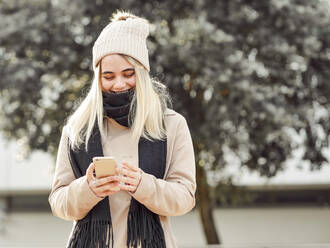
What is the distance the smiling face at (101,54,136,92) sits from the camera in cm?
201

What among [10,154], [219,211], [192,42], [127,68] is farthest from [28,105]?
[219,211]

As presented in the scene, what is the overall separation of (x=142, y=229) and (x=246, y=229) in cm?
1452

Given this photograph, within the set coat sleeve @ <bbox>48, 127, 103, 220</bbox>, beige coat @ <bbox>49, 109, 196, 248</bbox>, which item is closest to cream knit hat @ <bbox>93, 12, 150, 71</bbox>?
beige coat @ <bbox>49, 109, 196, 248</bbox>

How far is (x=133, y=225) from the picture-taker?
6.34 feet

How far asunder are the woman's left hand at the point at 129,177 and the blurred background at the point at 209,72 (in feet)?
→ 16.3

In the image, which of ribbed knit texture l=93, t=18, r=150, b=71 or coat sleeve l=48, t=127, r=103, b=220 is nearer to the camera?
coat sleeve l=48, t=127, r=103, b=220

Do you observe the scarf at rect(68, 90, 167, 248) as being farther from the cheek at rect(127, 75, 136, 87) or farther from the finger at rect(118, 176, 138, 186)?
the finger at rect(118, 176, 138, 186)

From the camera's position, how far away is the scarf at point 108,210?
75.7 inches

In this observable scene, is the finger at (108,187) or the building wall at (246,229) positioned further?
the building wall at (246,229)

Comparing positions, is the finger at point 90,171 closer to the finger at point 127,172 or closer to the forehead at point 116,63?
the finger at point 127,172

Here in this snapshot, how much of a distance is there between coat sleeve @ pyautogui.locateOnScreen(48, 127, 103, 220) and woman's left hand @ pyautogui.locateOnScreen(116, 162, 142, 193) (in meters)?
0.11

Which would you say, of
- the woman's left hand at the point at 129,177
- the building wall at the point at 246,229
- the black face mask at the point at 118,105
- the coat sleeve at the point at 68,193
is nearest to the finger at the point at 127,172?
the woman's left hand at the point at 129,177

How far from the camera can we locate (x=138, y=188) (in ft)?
6.00

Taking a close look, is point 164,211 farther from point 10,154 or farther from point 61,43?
point 10,154
